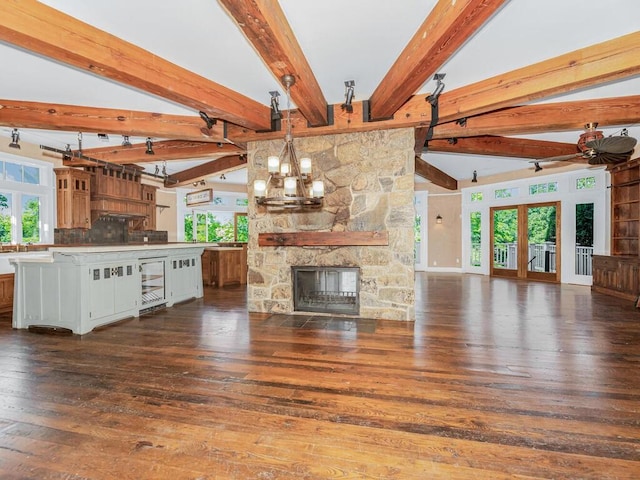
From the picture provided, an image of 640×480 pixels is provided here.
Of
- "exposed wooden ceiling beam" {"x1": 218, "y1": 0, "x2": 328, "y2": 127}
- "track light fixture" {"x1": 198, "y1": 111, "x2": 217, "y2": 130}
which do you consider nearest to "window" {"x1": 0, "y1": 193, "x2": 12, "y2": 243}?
"track light fixture" {"x1": 198, "y1": 111, "x2": 217, "y2": 130}

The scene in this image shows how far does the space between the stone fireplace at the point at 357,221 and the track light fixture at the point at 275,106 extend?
41cm

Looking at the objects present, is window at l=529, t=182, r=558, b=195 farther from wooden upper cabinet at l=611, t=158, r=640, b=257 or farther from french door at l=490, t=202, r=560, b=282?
wooden upper cabinet at l=611, t=158, r=640, b=257

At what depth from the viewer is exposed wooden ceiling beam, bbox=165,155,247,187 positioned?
7.14m

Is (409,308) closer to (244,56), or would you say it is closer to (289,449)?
(289,449)

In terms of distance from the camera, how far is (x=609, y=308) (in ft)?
16.6

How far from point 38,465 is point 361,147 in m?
4.26

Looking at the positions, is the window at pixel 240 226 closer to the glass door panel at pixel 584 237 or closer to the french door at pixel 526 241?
the french door at pixel 526 241

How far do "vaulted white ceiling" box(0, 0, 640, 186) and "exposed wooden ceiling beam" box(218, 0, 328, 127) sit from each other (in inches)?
4.8

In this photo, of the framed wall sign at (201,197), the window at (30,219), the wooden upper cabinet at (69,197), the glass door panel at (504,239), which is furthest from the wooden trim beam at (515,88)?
the glass door panel at (504,239)

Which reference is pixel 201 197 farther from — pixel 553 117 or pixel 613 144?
pixel 613 144

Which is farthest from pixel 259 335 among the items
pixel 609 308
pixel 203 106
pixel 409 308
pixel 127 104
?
pixel 609 308

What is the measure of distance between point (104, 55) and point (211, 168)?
5070mm

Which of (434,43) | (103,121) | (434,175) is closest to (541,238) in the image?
(434,175)

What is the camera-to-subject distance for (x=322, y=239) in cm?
453
